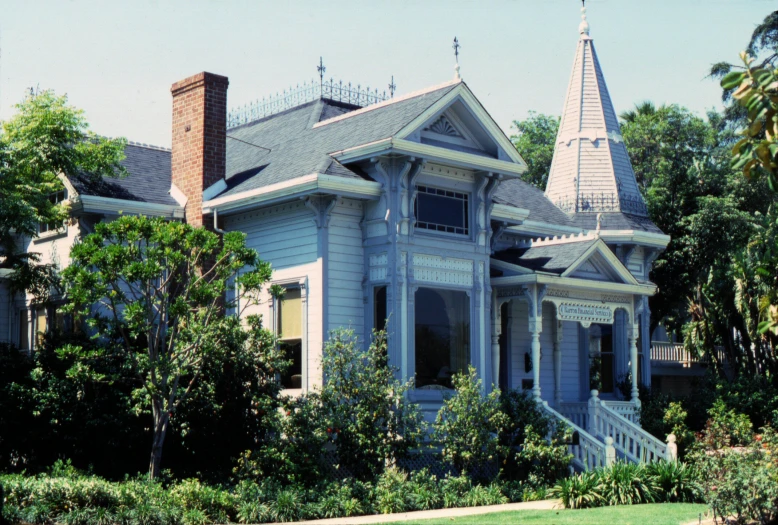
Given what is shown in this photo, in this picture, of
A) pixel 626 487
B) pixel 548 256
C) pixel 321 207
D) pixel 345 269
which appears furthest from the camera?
pixel 548 256

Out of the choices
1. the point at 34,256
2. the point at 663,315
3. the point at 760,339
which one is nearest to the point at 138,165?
the point at 34,256

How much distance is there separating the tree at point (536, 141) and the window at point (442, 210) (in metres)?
26.7

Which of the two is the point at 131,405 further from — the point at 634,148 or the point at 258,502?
the point at 634,148

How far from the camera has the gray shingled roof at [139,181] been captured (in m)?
22.8

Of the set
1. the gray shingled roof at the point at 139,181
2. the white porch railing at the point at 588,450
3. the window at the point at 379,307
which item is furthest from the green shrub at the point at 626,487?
the gray shingled roof at the point at 139,181

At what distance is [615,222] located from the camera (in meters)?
28.3

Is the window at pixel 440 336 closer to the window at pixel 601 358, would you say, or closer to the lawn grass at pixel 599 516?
the lawn grass at pixel 599 516

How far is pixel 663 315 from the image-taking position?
37.1 m

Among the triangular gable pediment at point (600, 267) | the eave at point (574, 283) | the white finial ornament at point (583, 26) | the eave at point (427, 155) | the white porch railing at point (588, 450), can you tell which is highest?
the white finial ornament at point (583, 26)

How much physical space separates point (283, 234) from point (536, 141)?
107 feet

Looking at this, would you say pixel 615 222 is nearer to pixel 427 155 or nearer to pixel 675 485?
pixel 427 155

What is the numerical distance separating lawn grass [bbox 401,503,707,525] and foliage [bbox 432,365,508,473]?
2.99 metres

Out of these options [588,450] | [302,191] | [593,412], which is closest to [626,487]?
[588,450]

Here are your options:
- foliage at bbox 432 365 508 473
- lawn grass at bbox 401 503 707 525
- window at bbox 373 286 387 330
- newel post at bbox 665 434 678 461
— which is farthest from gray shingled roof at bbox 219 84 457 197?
newel post at bbox 665 434 678 461
